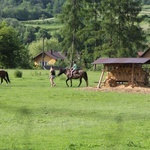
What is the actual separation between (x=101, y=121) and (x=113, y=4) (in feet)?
192

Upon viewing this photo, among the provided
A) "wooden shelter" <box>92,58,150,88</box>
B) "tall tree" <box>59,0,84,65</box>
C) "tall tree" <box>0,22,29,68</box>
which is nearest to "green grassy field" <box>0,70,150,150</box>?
"wooden shelter" <box>92,58,150,88</box>

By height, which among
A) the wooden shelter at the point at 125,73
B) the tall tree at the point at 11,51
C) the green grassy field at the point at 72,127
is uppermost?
the green grassy field at the point at 72,127

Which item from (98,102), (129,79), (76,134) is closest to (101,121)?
(76,134)

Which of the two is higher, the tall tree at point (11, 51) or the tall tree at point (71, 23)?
the tall tree at point (71, 23)

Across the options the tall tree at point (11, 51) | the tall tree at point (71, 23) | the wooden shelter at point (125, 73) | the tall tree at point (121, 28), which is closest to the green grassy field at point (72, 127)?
the wooden shelter at point (125, 73)

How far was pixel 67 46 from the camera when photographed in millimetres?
76500

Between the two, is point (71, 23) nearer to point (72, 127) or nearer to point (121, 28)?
point (121, 28)

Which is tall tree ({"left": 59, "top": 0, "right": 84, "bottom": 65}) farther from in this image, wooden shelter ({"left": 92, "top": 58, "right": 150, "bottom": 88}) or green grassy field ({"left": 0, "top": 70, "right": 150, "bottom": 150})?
green grassy field ({"left": 0, "top": 70, "right": 150, "bottom": 150})

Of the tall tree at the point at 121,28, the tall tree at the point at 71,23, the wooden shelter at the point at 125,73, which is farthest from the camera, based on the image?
the tall tree at the point at 71,23

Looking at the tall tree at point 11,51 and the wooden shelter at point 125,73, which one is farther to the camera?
the tall tree at point 11,51

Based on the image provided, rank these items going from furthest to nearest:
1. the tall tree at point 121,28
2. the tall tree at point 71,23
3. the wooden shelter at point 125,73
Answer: the tall tree at point 71,23 < the tall tree at point 121,28 < the wooden shelter at point 125,73

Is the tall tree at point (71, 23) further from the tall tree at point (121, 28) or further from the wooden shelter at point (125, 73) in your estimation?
the wooden shelter at point (125, 73)

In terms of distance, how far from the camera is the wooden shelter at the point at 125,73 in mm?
34000

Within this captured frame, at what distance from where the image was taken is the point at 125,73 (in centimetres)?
3525
